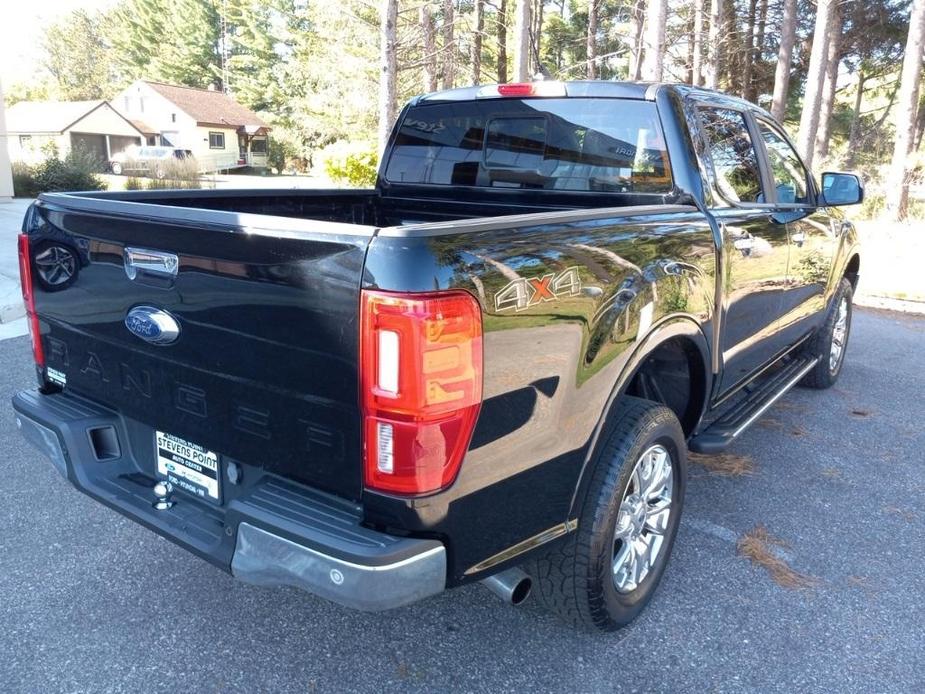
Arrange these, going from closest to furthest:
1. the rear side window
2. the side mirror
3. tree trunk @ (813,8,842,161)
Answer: the rear side window → the side mirror → tree trunk @ (813,8,842,161)

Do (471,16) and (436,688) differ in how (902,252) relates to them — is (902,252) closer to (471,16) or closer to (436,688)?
(436,688)

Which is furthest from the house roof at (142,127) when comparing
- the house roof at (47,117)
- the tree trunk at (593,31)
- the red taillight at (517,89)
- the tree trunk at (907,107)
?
the red taillight at (517,89)

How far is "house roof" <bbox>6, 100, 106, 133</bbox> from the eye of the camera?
45281 mm

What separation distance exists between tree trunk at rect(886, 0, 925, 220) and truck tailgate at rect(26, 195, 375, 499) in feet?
55.4

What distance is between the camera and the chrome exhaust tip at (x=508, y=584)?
7.32 feet

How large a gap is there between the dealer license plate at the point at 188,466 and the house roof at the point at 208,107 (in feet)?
174

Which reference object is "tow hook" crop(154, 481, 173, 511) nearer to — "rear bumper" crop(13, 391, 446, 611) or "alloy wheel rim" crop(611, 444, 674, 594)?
"rear bumper" crop(13, 391, 446, 611)

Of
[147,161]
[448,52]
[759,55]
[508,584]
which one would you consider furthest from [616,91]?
Result: [147,161]

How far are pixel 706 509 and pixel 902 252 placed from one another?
1017 centimetres

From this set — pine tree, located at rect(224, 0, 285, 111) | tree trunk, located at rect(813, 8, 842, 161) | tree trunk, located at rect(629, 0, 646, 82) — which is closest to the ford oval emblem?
tree trunk, located at rect(629, 0, 646, 82)

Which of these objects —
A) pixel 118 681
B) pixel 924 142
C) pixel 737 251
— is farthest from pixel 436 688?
pixel 924 142

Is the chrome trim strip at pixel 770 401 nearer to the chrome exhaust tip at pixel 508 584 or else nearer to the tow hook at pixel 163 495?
the chrome exhaust tip at pixel 508 584

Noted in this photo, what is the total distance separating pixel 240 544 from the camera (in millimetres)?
2070

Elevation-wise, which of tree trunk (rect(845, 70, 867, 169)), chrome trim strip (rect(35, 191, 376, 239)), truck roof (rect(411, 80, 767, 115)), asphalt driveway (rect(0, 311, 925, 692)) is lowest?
asphalt driveway (rect(0, 311, 925, 692))
